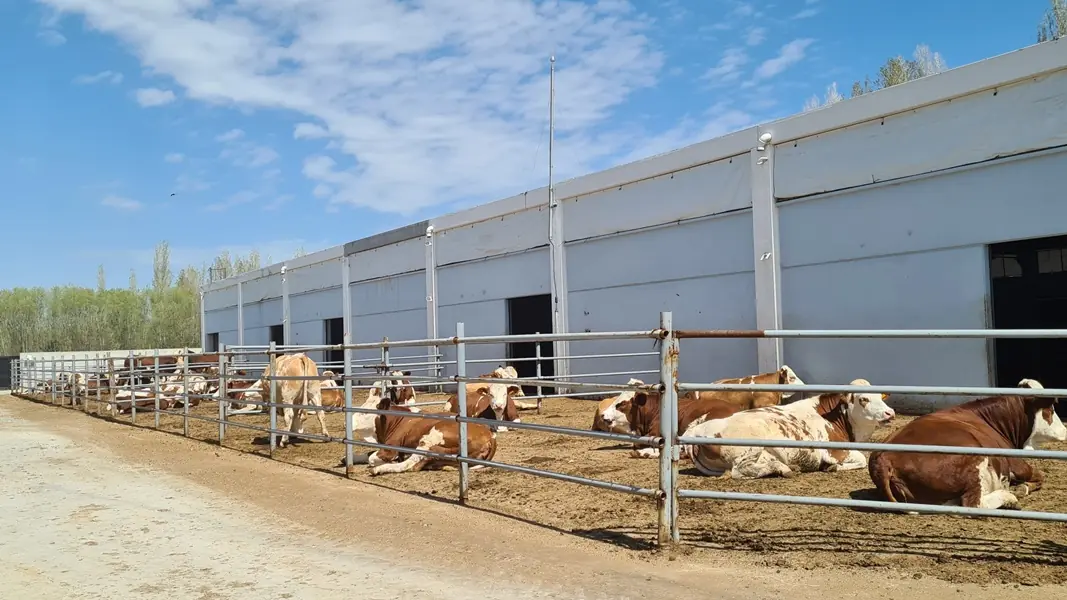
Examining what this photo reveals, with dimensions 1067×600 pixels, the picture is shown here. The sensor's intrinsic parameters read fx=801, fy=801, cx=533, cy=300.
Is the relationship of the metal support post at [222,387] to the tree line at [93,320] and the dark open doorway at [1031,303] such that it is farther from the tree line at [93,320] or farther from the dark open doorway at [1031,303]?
the tree line at [93,320]

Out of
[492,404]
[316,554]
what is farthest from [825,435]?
[492,404]

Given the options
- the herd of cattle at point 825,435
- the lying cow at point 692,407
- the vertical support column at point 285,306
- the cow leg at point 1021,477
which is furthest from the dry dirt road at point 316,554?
the vertical support column at point 285,306

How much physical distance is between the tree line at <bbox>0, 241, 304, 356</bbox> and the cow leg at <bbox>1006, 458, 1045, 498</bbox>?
58328 mm

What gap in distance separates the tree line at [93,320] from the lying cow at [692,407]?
52.8 m

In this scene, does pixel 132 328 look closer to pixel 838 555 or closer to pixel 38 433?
pixel 38 433

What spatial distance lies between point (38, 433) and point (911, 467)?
14.9 m

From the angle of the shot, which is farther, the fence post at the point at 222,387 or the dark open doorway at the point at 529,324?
the dark open doorway at the point at 529,324

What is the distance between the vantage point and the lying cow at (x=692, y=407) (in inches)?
342

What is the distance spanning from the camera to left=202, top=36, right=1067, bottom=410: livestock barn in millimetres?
11664

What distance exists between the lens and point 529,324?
75.0 ft

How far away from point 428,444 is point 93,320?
59634 millimetres

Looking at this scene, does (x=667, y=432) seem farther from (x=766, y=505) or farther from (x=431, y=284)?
(x=431, y=284)

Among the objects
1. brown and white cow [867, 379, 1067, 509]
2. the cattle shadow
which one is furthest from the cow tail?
the cattle shadow

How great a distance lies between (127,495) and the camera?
761cm
